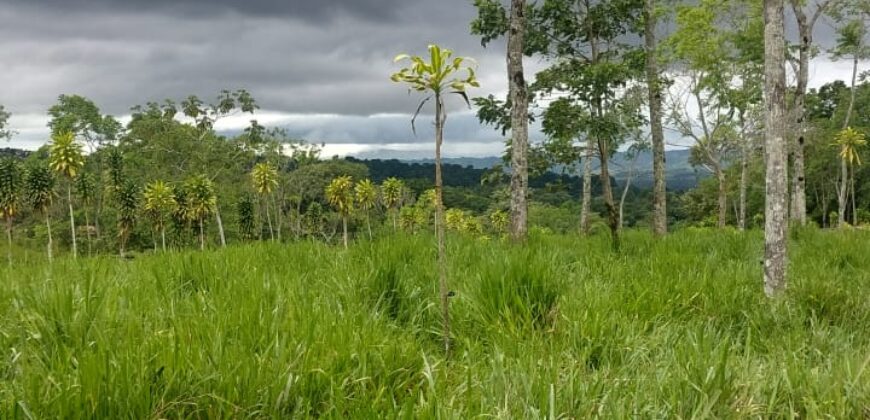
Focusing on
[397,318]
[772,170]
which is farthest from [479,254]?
[772,170]

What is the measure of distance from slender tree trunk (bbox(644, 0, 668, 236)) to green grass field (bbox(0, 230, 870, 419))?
12.5 m

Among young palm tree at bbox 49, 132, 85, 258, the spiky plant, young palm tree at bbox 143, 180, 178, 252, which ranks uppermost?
young palm tree at bbox 49, 132, 85, 258

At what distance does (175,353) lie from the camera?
8.24 feet

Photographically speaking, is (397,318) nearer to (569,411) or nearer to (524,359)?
(524,359)

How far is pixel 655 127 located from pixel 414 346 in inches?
676

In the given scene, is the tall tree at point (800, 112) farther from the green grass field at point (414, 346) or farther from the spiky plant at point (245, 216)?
the spiky plant at point (245, 216)

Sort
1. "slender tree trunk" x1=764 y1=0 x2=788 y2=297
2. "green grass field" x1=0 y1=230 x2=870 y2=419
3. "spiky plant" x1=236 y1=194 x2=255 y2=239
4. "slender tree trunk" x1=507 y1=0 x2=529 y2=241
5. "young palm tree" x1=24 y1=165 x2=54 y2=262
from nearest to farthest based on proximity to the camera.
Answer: "green grass field" x1=0 y1=230 x2=870 y2=419 → "slender tree trunk" x1=764 y1=0 x2=788 y2=297 → "slender tree trunk" x1=507 y1=0 x2=529 y2=241 → "young palm tree" x1=24 y1=165 x2=54 y2=262 → "spiky plant" x1=236 y1=194 x2=255 y2=239

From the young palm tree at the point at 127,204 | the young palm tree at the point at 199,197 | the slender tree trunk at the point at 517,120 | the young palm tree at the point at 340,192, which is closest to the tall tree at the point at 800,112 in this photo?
the slender tree trunk at the point at 517,120

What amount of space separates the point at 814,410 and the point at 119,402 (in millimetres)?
3054

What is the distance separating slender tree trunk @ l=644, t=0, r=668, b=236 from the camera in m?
17.4

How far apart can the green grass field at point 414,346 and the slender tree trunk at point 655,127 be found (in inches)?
491

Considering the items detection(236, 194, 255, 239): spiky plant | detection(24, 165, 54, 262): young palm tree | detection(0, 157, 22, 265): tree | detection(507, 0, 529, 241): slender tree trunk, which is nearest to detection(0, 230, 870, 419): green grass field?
detection(507, 0, 529, 241): slender tree trunk

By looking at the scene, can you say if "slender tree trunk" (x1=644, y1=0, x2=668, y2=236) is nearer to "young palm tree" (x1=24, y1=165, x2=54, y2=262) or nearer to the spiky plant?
the spiky plant

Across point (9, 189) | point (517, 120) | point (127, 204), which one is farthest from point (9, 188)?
point (517, 120)
